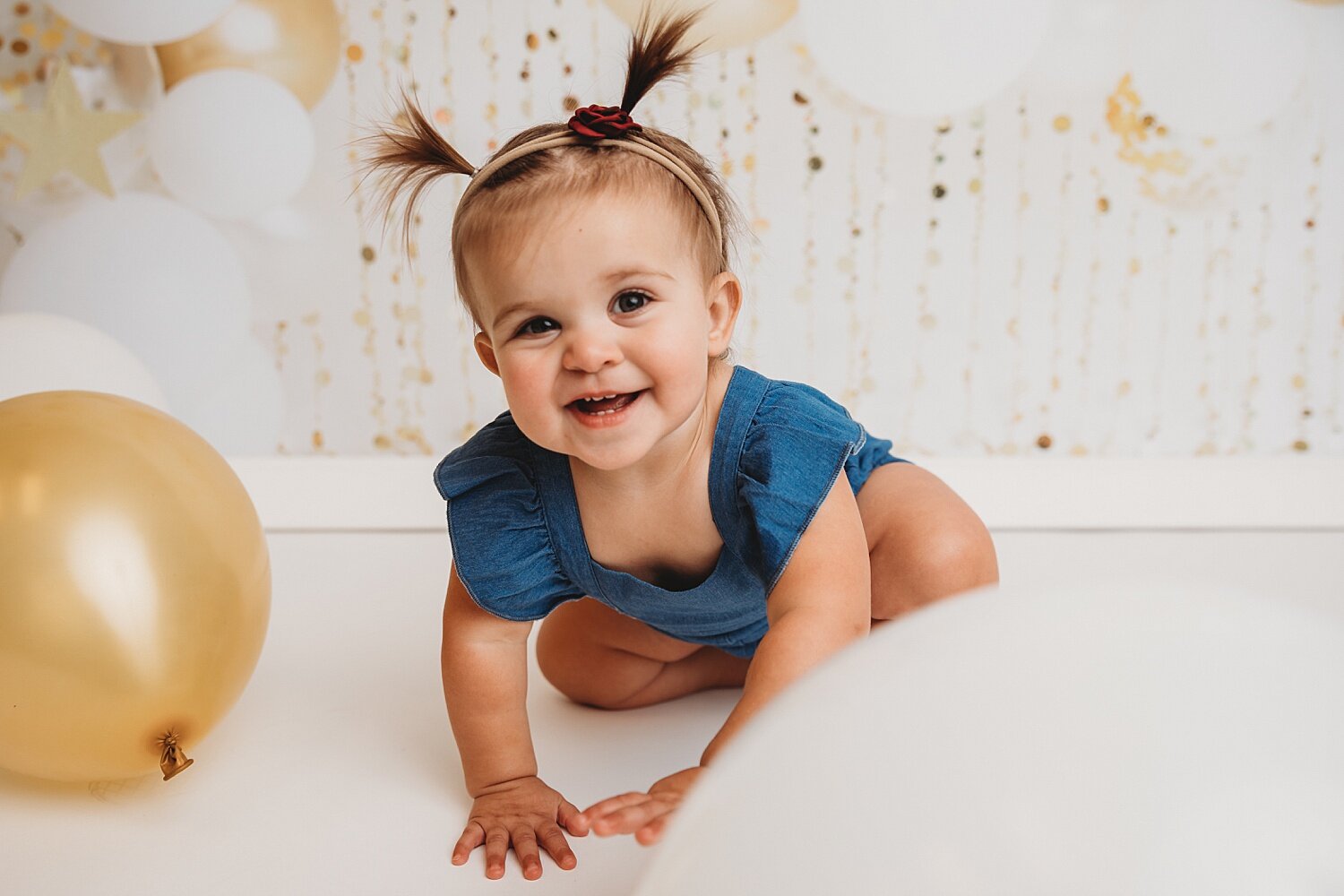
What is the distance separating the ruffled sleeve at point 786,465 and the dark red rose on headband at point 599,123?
247 millimetres

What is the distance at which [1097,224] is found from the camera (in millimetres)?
2131

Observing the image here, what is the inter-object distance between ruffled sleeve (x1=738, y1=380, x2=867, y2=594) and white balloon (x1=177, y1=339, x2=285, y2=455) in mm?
1479

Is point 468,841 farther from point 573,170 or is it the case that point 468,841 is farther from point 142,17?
point 142,17

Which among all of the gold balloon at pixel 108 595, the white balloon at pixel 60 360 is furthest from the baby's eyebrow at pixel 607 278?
the white balloon at pixel 60 360

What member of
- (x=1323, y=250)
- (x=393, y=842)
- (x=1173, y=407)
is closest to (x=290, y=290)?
(x=393, y=842)

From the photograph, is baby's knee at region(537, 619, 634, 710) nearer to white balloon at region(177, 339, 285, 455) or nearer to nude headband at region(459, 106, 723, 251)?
nude headband at region(459, 106, 723, 251)

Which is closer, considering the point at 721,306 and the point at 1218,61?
the point at 721,306

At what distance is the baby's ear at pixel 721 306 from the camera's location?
3.07 ft

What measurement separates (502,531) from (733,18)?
1.37 metres

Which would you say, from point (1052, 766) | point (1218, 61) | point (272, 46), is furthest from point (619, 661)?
point (1218, 61)

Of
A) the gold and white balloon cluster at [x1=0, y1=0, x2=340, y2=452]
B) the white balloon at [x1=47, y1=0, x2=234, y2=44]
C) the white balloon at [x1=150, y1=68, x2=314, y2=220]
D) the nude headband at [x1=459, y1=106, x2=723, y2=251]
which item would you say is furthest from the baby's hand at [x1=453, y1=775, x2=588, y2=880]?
the white balloon at [x1=47, y1=0, x2=234, y2=44]

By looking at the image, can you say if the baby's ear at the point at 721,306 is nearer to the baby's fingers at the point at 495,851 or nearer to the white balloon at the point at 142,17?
the baby's fingers at the point at 495,851

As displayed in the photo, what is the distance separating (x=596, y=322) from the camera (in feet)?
2.73

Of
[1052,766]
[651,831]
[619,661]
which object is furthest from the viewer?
[619,661]
